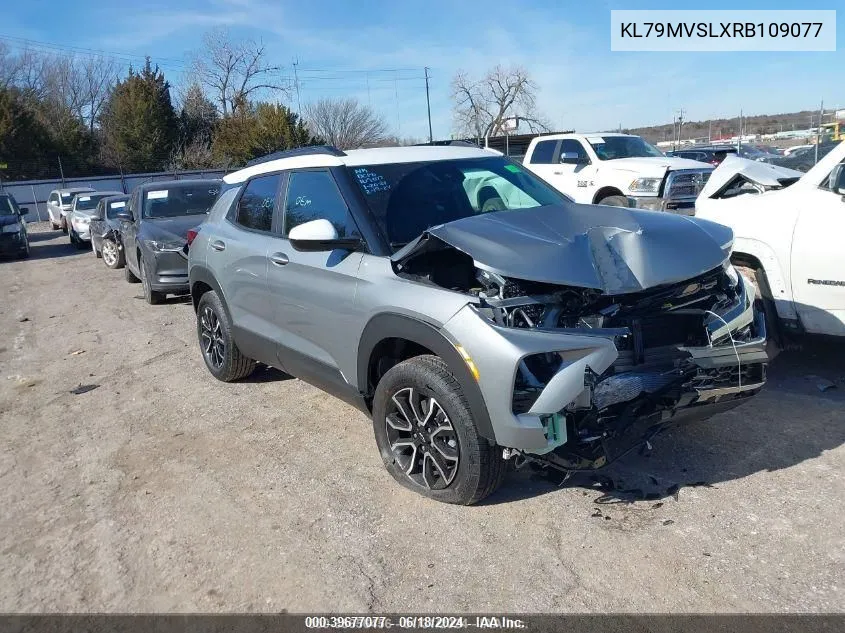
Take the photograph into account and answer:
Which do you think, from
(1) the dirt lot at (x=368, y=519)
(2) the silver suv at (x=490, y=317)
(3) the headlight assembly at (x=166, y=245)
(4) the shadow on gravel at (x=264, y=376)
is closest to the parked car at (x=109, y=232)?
(3) the headlight assembly at (x=166, y=245)

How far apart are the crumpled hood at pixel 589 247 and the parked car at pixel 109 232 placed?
41.4ft

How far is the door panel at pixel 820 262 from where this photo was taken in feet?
16.1

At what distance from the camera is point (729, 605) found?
2.86 m

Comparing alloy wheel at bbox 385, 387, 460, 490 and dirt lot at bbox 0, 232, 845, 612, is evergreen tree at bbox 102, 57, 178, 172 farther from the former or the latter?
alloy wheel at bbox 385, 387, 460, 490

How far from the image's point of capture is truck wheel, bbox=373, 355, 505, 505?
346 cm

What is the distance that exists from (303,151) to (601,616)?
11.7ft

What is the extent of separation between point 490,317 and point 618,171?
9769 millimetres

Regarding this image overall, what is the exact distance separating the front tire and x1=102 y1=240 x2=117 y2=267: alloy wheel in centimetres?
971

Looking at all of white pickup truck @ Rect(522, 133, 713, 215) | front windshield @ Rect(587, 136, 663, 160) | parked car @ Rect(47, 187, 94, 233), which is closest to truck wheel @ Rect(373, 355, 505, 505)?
white pickup truck @ Rect(522, 133, 713, 215)

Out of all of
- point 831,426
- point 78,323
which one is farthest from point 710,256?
point 78,323

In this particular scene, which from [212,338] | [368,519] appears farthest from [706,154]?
[368,519]

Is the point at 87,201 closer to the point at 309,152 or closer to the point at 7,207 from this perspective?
the point at 7,207

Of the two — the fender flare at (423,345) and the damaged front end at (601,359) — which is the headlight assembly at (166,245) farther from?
the damaged front end at (601,359)

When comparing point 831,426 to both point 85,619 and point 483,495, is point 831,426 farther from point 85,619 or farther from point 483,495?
point 85,619
